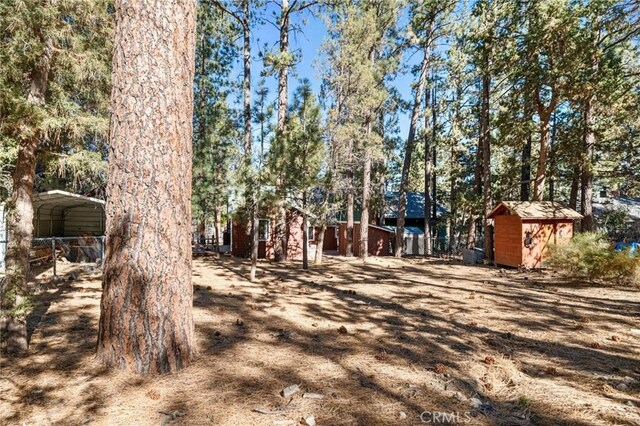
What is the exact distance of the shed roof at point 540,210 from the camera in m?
13.4

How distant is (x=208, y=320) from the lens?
17.7 ft

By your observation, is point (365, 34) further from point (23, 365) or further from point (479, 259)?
point (23, 365)

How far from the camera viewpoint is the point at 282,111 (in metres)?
14.3

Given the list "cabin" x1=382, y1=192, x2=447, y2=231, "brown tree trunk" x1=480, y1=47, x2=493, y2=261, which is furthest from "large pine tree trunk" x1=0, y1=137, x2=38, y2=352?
"cabin" x1=382, y1=192, x2=447, y2=231

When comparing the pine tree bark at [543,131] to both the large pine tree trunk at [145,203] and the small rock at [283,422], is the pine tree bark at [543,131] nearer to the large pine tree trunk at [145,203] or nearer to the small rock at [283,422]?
the large pine tree trunk at [145,203]

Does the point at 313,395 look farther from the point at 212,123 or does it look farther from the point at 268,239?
the point at 212,123

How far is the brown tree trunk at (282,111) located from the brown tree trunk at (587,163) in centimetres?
1175

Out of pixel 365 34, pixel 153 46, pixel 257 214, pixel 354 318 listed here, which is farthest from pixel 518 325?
pixel 365 34

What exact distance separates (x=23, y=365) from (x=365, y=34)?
15242 mm

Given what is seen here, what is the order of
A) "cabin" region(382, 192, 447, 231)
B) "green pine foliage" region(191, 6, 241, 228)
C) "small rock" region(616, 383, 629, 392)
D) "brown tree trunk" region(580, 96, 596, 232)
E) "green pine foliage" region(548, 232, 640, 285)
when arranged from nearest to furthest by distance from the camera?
"small rock" region(616, 383, 629, 392), "green pine foliage" region(548, 232, 640, 285), "brown tree trunk" region(580, 96, 596, 232), "green pine foliage" region(191, 6, 241, 228), "cabin" region(382, 192, 447, 231)

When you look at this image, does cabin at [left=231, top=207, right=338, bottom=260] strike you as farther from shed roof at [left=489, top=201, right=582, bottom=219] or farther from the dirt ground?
the dirt ground

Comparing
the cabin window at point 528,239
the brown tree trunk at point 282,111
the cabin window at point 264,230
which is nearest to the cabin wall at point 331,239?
the cabin window at point 264,230
